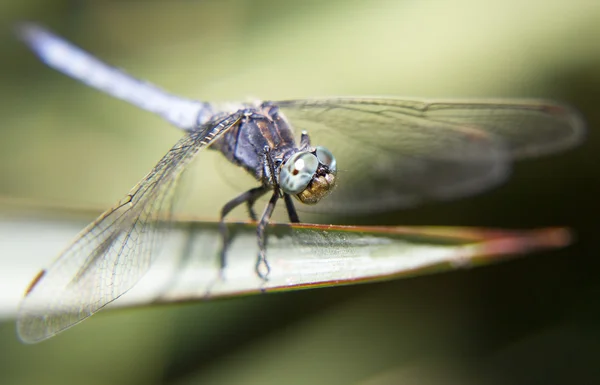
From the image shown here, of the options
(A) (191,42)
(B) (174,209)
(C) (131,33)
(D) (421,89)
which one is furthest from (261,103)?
(C) (131,33)

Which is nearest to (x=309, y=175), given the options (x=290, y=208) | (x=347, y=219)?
(x=290, y=208)

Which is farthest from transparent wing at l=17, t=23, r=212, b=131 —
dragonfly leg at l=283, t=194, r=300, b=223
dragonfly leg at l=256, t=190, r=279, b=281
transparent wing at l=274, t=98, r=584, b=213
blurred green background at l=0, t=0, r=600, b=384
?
dragonfly leg at l=256, t=190, r=279, b=281

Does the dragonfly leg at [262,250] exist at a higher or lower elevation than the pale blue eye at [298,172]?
lower

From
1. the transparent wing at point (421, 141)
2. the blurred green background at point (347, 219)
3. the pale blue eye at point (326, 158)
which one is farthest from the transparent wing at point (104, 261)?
the transparent wing at point (421, 141)

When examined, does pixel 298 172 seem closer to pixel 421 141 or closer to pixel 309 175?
pixel 309 175

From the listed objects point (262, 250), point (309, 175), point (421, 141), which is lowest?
point (262, 250)

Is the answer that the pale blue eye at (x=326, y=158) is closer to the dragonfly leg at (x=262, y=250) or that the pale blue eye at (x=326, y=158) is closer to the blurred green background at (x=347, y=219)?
the dragonfly leg at (x=262, y=250)
